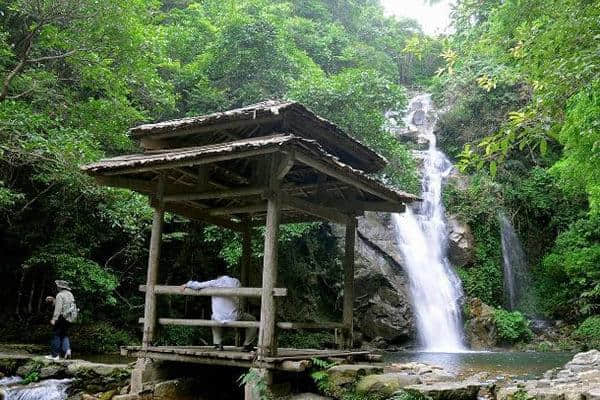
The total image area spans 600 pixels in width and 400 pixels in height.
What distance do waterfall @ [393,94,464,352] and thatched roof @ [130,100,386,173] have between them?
10.9m

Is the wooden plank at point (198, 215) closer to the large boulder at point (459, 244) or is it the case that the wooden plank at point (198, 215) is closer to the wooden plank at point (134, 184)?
the wooden plank at point (134, 184)

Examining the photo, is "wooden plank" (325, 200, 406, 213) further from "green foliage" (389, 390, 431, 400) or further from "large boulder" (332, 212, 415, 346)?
"large boulder" (332, 212, 415, 346)

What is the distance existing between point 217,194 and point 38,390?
4859mm

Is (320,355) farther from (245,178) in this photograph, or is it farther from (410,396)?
(245,178)

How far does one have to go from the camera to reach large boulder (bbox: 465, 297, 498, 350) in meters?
19.1

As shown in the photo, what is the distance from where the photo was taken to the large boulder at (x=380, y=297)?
Result: 17859 mm

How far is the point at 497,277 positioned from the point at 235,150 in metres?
17.8

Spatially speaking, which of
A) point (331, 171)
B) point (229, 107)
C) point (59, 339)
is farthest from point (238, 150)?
point (229, 107)

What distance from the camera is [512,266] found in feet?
76.0

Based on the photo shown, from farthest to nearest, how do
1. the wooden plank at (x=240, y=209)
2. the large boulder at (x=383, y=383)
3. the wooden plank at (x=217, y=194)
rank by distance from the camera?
the wooden plank at (x=240, y=209), the wooden plank at (x=217, y=194), the large boulder at (x=383, y=383)

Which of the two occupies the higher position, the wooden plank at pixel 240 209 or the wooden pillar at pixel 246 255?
the wooden plank at pixel 240 209

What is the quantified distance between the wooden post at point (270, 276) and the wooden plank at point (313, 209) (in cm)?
32

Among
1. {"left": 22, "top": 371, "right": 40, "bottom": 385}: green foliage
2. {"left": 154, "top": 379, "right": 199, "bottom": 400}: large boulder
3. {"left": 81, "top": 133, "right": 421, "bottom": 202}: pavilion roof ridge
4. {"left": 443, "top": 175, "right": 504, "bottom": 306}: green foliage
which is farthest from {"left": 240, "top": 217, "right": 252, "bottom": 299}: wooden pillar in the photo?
{"left": 443, "top": 175, "right": 504, "bottom": 306}: green foliage

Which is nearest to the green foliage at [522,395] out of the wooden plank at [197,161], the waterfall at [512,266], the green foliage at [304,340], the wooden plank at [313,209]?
the wooden plank at [313,209]
